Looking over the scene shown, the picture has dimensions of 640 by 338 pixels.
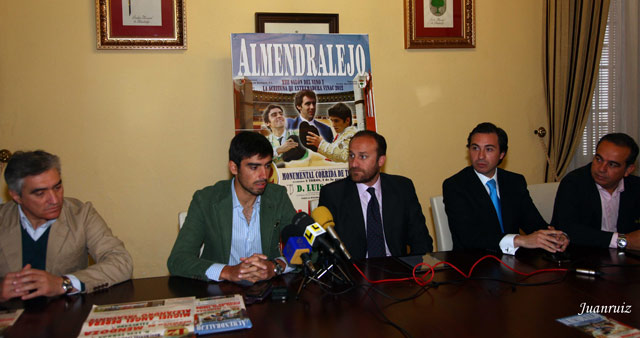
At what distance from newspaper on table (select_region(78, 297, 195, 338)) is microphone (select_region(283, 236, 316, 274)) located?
44cm

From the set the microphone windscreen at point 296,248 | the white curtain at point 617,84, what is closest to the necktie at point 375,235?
the microphone windscreen at point 296,248

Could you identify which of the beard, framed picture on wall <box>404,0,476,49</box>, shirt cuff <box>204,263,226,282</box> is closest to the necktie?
the beard

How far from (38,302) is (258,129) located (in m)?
2.14

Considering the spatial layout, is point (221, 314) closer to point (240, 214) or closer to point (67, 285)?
point (67, 285)

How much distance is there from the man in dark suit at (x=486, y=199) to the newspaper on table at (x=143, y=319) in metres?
1.77

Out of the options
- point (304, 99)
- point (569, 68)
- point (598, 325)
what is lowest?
point (598, 325)

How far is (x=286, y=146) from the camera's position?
3.76 meters

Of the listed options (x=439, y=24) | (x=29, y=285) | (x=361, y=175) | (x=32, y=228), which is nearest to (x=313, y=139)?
(x=361, y=175)

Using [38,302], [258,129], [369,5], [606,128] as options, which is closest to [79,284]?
[38,302]

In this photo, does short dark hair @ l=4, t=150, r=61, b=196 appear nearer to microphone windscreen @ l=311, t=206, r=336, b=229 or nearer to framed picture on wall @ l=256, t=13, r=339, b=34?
microphone windscreen @ l=311, t=206, r=336, b=229

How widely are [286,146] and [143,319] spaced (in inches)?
89.5

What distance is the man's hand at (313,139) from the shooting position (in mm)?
3793

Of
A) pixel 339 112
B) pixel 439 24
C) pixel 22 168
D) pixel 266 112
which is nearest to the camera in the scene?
pixel 22 168

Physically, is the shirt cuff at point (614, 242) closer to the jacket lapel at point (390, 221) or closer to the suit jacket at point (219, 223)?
the jacket lapel at point (390, 221)
